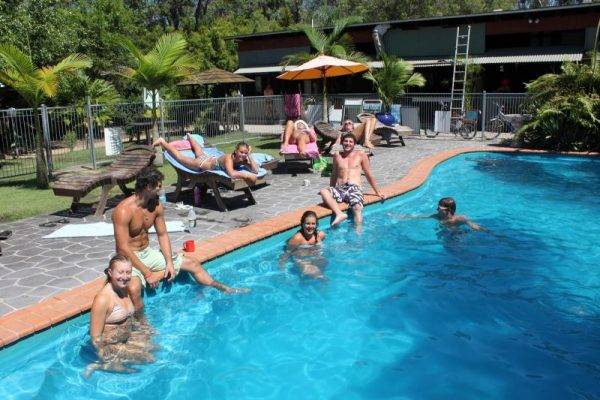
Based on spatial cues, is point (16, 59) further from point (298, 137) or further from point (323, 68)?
point (323, 68)

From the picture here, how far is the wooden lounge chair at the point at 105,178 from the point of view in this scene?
→ 7891 mm

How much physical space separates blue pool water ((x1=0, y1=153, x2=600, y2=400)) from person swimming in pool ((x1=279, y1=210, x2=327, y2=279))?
0.41 ft

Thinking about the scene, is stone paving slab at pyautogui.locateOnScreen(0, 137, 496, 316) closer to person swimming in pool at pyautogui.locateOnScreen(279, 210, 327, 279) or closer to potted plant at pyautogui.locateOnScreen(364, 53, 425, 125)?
person swimming in pool at pyautogui.locateOnScreen(279, 210, 327, 279)

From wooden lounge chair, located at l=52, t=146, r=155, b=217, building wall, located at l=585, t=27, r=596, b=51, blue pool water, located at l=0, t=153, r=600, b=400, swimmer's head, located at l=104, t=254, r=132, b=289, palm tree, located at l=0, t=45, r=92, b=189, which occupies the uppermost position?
building wall, located at l=585, t=27, r=596, b=51

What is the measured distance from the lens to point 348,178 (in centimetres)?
857

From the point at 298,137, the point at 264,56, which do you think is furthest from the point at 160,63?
the point at 264,56

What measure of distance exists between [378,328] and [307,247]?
184cm

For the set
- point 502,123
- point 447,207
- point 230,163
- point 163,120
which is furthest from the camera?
point 502,123

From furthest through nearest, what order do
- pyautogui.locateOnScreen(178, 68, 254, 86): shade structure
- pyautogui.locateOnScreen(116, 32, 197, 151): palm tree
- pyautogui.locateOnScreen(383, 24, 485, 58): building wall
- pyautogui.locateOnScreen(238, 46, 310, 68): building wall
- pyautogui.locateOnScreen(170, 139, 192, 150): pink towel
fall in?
pyautogui.locateOnScreen(238, 46, 310, 68): building wall < pyautogui.locateOnScreen(383, 24, 485, 58): building wall < pyautogui.locateOnScreen(178, 68, 254, 86): shade structure < pyautogui.locateOnScreen(116, 32, 197, 151): palm tree < pyautogui.locateOnScreen(170, 139, 192, 150): pink towel

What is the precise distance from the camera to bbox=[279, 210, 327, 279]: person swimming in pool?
6.67 metres

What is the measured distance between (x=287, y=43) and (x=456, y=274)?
70.0ft

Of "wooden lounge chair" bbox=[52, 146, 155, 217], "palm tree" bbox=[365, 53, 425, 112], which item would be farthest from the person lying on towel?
"palm tree" bbox=[365, 53, 425, 112]

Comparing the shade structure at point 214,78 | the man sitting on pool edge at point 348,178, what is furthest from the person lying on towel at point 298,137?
the shade structure at point 214,78

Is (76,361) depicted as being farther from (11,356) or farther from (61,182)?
(61,182)
